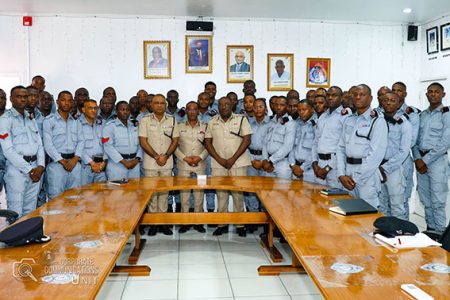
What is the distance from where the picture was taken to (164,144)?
5047 mm

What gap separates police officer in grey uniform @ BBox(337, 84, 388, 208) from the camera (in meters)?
3.79

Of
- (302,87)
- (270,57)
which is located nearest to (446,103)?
(302,87)

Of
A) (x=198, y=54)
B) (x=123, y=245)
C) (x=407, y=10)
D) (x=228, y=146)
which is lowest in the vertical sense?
(x=123, y=245)

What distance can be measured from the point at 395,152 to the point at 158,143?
279cm

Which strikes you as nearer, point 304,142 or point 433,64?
point 304,142

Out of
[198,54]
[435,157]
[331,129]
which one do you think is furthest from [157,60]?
[435,157]

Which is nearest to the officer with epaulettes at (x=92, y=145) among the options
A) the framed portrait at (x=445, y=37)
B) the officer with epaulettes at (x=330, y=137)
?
the officer with epaulettes at (x=330, y=137)

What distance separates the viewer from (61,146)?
4.82 metres

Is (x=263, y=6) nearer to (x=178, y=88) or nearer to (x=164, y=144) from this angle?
(x=178, y=88)

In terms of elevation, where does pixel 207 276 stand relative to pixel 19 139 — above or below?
below

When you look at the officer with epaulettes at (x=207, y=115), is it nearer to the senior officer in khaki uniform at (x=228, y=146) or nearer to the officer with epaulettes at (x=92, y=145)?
the senior officer in khaki uniform at (x=228, y=146)

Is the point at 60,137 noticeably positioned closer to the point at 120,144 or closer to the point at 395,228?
the point at 120,144

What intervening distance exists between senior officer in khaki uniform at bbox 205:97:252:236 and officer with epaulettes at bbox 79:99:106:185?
4.46ft

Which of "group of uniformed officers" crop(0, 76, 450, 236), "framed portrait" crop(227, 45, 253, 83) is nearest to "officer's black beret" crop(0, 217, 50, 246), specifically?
"group of uniformed officers" crop(0, 76, 450, 236)
